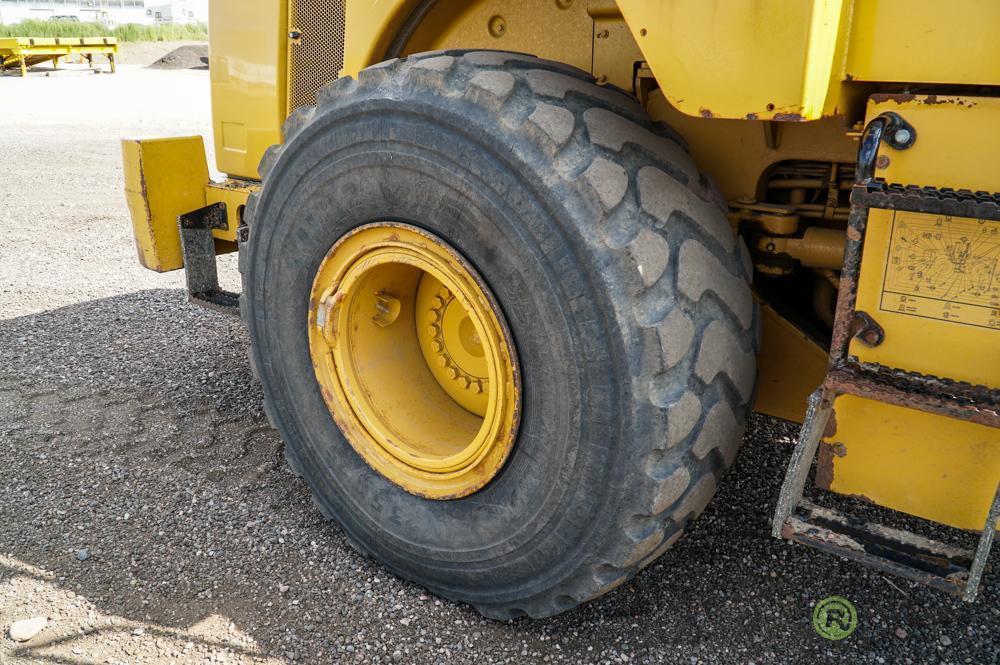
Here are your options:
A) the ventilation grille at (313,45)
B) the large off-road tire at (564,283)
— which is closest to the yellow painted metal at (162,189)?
the ventilation grille at (313,45)

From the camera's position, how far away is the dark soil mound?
2667cm

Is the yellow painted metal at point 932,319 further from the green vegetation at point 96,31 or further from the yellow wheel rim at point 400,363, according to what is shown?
the green vegetation at point 96,31

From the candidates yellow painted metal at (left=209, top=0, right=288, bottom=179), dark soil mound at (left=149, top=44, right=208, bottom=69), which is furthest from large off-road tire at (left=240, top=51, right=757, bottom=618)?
dark soil mound at (left=149, top=44, right=208, bottom=69)

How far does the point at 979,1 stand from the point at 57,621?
2556 mm

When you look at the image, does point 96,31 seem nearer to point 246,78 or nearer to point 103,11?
point 103,11

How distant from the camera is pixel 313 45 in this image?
3172mm

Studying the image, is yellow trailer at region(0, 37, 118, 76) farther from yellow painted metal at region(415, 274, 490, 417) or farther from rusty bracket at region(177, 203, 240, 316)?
yellow painted metal at region(415, 274, 490, 417)

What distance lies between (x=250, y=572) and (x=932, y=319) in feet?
6.36

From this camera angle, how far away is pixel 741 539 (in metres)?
2.65

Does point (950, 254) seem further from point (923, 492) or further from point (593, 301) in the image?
point (593, 301)

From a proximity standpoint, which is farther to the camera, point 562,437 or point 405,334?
point 405,334

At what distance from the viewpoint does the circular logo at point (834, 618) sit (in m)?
2.28

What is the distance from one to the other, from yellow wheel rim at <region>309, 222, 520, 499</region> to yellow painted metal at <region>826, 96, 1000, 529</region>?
0.90 meters

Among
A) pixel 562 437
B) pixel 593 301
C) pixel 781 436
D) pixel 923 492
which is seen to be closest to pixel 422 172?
pixel 593 301
